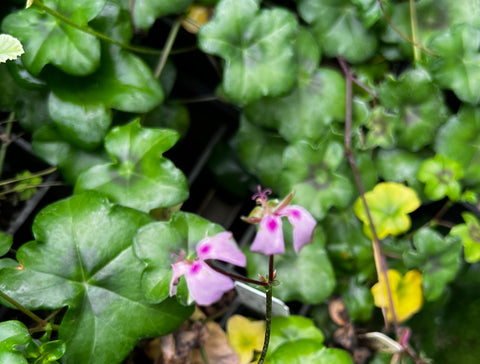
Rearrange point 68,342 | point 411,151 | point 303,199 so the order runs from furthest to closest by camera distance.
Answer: point 411,151
point 303,199
point 68,342

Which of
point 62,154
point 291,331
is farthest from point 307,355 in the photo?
point 62,154

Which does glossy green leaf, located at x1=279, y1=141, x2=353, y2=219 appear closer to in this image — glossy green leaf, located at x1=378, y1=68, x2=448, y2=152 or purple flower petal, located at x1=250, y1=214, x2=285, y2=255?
glossy green leaf, located at x1=378, y1=68, x2=448, y2=152

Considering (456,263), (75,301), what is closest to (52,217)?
(75,301)

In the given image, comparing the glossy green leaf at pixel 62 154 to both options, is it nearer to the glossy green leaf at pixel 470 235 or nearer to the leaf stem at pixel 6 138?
the leaf stem at pixel 6 138

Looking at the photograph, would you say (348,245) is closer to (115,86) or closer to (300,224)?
(300,224)

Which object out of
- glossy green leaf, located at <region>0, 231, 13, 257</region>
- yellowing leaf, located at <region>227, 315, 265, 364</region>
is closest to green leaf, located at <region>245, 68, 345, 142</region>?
yellowing leaf, located at <region>227, 315, 265, 364</region>

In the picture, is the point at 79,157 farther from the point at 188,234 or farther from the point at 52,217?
the point at 188,234
